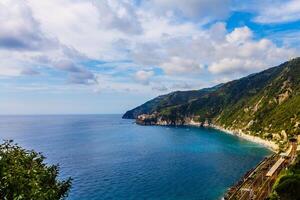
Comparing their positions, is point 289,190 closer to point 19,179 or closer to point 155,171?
point 19,179

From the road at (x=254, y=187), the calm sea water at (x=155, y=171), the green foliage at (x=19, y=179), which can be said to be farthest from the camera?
the calm sea water at (x=155, y=171)

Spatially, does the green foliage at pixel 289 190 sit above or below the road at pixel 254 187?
above

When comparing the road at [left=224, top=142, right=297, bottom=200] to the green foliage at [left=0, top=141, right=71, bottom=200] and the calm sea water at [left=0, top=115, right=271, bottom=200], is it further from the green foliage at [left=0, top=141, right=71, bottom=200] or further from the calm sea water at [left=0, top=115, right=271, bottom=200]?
the green foliage at [left=0, top=141, right=71, bottom=200]

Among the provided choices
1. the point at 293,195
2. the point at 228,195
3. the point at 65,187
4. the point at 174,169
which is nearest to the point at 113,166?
the point at 174,169

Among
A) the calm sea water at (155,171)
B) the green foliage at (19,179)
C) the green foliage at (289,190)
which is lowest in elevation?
the calm sea water at (155,171)

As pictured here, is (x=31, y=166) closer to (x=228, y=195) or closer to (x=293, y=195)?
(x=293, y=195)

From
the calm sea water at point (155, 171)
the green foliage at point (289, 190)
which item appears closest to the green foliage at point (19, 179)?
the green foliage at point (289, 190)

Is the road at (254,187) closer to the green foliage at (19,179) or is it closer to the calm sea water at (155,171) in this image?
the calm sea water at (155,171)

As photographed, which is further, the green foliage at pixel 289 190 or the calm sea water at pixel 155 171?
the calm sea water at pixel 155 171

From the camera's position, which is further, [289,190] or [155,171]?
[155,171]

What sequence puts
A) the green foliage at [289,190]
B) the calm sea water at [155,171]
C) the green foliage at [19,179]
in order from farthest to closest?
the calm sea water at [155,171]
the green foliage at [289,190]
the green foliage at [19,179]

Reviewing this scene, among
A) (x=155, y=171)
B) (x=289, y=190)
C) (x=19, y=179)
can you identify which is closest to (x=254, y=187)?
(x=289, y=190)
